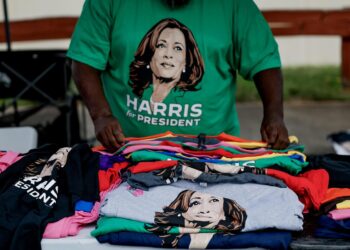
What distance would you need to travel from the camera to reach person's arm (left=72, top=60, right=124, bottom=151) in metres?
2.27

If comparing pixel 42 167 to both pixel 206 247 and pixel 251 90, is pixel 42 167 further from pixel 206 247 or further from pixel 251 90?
pixel 251 90

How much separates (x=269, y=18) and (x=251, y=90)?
1.74m

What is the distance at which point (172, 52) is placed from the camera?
94.2 inches

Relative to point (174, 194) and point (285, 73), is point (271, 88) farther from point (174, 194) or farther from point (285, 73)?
point (285, 73)

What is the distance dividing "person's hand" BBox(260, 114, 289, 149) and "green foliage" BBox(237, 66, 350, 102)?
4.93 metres

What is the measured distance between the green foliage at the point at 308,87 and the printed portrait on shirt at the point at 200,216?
5519mm

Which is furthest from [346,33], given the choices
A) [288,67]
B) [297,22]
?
[288,67]

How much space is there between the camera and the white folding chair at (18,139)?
2.57 metres

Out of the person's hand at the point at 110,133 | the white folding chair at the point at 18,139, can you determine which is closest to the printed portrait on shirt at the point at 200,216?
the person's hand at the point at 110,133

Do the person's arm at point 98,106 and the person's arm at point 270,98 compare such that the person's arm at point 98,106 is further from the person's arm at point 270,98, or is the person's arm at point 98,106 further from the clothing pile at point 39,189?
the person's arm at point 270,98

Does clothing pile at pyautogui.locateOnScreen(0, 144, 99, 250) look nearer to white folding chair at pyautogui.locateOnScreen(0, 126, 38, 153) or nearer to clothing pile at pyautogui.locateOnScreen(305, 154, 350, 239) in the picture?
white folding chair at pyautogui.locateOnScreen(0, 126, 38, 153)

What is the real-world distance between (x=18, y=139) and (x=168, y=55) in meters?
0.74

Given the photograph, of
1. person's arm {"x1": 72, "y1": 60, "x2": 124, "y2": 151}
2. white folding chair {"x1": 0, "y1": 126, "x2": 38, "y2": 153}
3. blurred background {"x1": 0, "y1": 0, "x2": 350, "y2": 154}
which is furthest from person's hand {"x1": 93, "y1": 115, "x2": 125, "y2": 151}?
blurred background {"x1": 0, "y1": 0, "x2": 350, "y2": 154}

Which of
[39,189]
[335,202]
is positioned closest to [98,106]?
[39,189]
